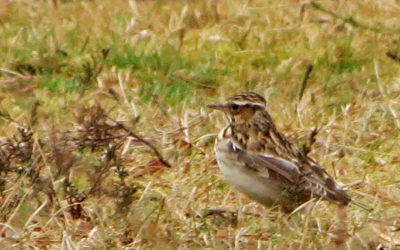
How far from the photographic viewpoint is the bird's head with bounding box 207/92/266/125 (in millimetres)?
8727

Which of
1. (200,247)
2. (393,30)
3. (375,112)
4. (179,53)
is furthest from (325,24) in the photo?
(200,247)

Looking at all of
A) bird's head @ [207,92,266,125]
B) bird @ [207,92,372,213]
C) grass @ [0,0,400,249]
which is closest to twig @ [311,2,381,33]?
grass @ [0,0,400,249]

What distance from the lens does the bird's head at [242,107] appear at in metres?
8.73

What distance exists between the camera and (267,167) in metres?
8.08

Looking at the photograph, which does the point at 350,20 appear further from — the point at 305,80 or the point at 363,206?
the point at 363,206

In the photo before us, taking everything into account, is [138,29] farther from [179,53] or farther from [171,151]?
[171,151]

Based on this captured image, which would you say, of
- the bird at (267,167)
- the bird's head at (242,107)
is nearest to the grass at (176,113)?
the bird at (267,167)

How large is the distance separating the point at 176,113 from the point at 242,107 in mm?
1201

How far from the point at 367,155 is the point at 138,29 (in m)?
3.25

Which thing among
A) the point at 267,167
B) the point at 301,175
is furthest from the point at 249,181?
the point at 301,175

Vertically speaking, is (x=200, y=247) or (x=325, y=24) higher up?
(x=200, y=247)

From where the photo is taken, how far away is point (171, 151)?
360 inches

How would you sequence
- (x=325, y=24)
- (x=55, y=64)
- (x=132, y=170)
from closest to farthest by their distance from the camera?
(x=132, y=170)
(x=55, y=64)
(x=325, y=24)

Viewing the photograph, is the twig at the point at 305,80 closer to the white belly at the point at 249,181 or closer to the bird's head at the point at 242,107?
the bird's head at the point at 242,107
